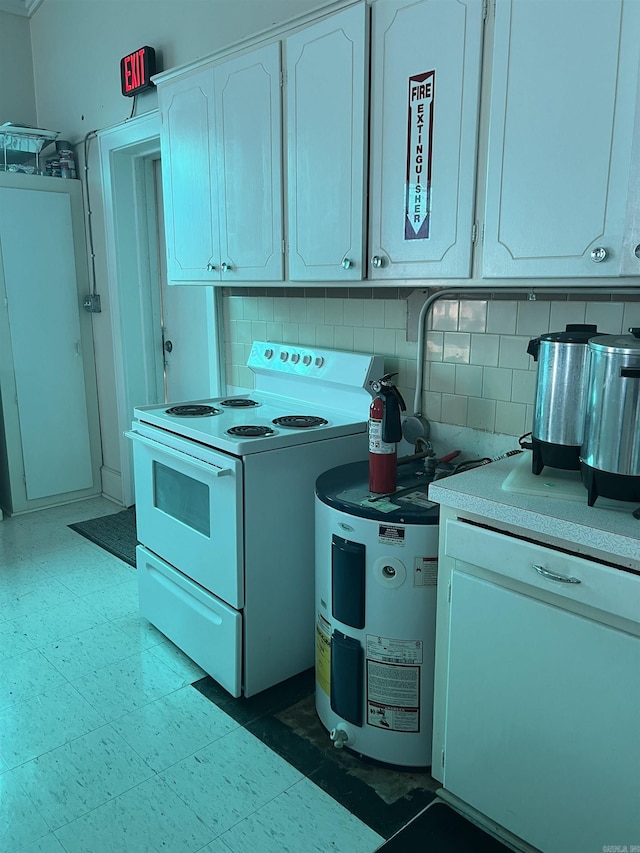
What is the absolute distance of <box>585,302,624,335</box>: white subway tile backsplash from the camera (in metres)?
1.78

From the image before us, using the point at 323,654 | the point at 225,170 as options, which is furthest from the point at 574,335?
the point at 225,170

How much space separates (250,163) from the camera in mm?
2354

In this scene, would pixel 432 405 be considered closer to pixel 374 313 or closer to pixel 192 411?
pixel 374 313

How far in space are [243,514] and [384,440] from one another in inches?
20.6

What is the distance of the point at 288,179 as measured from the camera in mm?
2227

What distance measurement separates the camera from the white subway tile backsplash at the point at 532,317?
1940 millimetres

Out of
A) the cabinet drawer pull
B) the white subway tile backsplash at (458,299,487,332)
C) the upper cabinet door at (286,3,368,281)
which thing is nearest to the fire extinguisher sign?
the upper cabinet door at (286,3,368,281)

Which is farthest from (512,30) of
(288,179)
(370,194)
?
(288,179)

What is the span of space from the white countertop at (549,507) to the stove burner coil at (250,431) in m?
0.77

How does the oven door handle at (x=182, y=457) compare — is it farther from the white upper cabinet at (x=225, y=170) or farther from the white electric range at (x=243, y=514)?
the white upper cabinet at (x=225, y=170)

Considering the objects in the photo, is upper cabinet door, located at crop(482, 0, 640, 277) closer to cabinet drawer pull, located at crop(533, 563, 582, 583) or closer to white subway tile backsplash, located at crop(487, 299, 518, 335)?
white subway tile backsplash, located at crop(487, 299, 518, 335)

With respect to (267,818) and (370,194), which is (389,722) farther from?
(370,194)

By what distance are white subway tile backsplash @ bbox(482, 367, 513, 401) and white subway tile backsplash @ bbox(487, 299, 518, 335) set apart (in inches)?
4.8

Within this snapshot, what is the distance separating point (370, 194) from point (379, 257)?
0.64 ft
